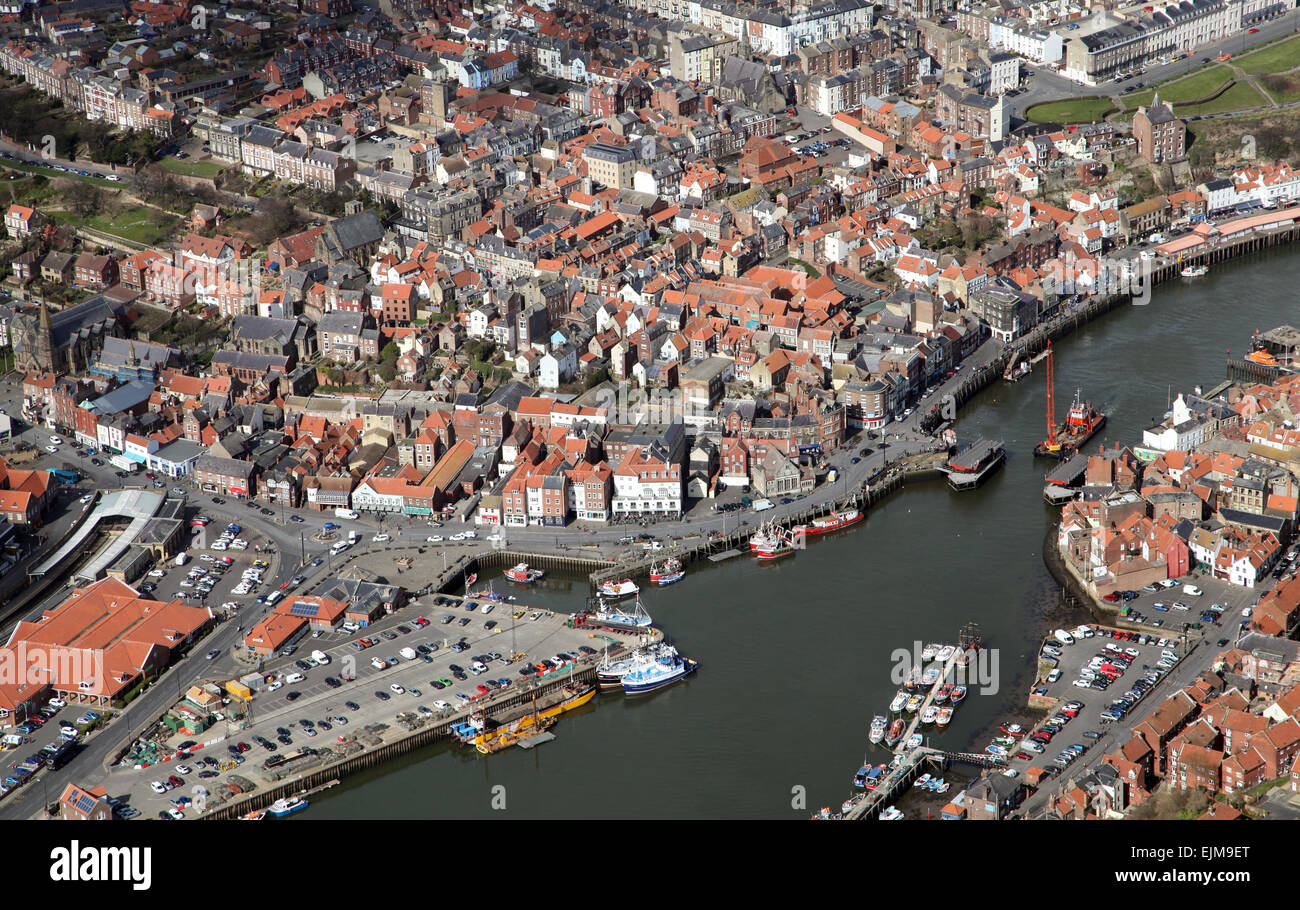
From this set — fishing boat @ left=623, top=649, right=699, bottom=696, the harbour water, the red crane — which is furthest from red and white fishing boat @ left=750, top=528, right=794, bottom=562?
the red crane

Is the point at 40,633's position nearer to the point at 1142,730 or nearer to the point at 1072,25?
the point at 1142,730

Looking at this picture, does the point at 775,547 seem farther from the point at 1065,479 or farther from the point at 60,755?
the point at 60,755

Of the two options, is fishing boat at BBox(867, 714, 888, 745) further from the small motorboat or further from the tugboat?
the tugboat

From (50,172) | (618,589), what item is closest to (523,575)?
(618,589)

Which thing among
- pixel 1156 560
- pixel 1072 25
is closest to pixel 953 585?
pixel 1156 560

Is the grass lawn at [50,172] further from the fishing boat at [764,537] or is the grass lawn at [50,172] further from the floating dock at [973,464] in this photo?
the floating dock at [973,464]

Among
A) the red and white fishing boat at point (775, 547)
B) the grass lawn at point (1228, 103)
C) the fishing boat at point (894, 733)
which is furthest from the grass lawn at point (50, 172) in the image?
the fishing boat at point (894, 733)
